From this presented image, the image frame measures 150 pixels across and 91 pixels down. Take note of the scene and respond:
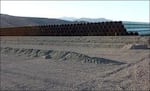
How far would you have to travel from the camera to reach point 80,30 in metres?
23.1

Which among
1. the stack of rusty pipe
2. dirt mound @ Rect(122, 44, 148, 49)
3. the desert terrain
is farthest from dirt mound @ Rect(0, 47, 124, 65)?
the stack of rusty pipe

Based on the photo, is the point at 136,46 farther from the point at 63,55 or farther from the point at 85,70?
the point at 85,70

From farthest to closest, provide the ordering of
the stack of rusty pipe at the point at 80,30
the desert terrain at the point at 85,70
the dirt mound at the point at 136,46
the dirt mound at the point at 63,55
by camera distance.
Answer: the stack of rusty pipe at the point at 80,30
the dirt mound at the point at 136,46
the dirt mound at the point at 63,55
the desert terrain at the point at 85,70

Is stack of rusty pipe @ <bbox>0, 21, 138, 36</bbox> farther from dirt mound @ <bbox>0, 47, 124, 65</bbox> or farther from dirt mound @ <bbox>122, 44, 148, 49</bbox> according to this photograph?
dirt mound @ <bbox>0, 47, 124, 65</bbox>

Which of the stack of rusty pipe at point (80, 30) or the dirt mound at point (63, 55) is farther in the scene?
the stack of rusty pipe at point (80, 30)

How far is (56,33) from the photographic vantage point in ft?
84.1

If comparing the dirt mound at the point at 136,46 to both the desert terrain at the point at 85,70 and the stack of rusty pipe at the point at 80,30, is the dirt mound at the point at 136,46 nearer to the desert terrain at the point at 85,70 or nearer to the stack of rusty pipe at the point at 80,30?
the desert terrain at the point at 85,70

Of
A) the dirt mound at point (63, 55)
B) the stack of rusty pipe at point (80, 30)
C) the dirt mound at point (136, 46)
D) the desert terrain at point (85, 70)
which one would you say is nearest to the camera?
the desert terrain at point (85, 70)

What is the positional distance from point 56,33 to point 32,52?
8269mm

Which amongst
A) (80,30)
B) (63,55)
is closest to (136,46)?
(63,55)

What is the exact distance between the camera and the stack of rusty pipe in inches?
792

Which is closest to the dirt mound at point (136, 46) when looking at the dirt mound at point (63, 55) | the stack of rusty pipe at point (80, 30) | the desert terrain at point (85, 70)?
the desert terrain at point (85, 70)

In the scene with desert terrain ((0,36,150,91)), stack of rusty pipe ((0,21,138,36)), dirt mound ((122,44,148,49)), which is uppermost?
desert terrain ((0,36,150,91))

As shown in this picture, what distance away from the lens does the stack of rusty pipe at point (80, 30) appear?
20.1 m
